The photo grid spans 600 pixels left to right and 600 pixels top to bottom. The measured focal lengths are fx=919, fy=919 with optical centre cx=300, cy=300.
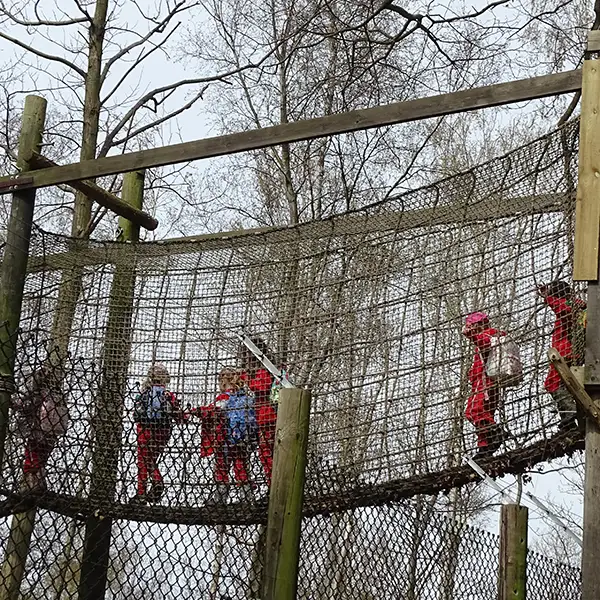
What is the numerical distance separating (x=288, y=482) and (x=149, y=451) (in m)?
1.35

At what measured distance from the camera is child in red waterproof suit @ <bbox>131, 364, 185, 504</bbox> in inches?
159

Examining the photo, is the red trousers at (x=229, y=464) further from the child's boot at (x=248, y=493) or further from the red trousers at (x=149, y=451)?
the red trousers at (x=149, y=451)

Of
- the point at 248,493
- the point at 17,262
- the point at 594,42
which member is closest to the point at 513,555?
the point at 248,493

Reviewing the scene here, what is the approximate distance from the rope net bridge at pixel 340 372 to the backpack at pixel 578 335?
118 millimetres

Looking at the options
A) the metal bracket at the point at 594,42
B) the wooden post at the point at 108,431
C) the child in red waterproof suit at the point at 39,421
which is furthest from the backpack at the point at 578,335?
the child in red waterproof suit at the point at 39,421

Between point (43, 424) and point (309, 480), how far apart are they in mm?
1253

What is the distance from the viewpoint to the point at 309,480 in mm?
3990

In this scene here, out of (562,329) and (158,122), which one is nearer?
(562,329)

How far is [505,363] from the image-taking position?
12.1ft

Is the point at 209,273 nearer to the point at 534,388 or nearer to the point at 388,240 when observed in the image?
the point at 388,240

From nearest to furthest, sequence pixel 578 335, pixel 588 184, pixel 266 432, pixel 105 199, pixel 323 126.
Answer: pixel 588 184 < pixel 578 335 < pixel 323 126 < pixel 266 432 < pixel 105 199

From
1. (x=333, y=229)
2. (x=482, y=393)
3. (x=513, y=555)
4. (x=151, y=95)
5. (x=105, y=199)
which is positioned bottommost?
(x=513, y=555)

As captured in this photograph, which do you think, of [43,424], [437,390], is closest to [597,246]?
[437,390]

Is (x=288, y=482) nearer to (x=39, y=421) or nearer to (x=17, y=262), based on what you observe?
(x=39, y=421)
